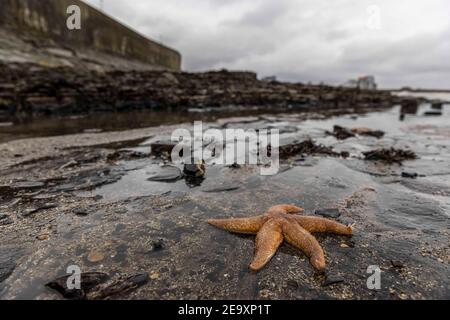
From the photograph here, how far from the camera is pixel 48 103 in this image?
23.2m

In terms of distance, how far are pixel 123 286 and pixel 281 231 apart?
2.23 meters

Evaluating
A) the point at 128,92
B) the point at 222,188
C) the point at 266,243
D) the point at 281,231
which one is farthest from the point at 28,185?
the point at 128,92

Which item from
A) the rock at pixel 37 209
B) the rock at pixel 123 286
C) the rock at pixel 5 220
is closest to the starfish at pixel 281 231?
the rock at pixel 123 286

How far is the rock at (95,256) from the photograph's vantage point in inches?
141

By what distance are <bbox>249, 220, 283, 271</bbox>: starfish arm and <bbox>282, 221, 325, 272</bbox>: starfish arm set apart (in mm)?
123

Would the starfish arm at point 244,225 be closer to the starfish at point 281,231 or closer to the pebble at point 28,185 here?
the starfish at point 281,231

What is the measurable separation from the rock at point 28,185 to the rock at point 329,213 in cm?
619

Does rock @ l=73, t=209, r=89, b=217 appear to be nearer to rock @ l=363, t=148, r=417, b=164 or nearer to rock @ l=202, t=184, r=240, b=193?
rock @ l=202, t=184, r=240, b=193

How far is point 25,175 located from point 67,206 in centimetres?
286

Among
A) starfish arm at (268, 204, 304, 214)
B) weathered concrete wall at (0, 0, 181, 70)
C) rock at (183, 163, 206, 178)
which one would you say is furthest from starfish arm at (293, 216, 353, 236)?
weathered concrete wall at (0, 0, 181, 70)

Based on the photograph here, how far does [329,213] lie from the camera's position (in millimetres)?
4965

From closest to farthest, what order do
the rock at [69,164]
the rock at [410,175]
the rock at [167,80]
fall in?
the rock at [410,175] < the rock at [69,164] < the rock at [167,80]

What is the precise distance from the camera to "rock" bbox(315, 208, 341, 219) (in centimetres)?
490
